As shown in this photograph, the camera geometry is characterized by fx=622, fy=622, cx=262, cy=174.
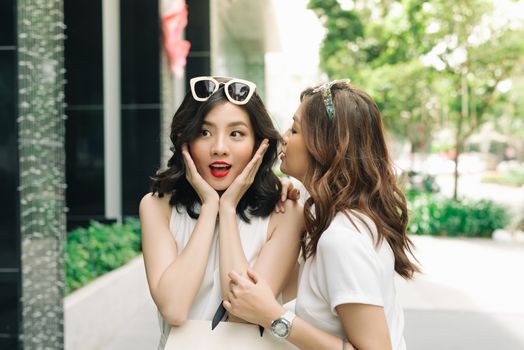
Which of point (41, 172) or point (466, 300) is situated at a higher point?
point (41, 172)

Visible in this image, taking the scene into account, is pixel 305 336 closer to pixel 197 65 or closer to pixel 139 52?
pixel 139 52

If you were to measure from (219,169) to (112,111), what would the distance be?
708 cm

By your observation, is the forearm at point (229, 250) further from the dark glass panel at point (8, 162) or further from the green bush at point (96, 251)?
the green bush at point (96, 251)

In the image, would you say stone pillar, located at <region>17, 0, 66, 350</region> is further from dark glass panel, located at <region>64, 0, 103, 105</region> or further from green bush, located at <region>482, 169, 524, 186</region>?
green bush, located at <region>482, 169, 524, 186</region>

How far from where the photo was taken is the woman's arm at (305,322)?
1.63 metres

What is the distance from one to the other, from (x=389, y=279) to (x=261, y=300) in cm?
37

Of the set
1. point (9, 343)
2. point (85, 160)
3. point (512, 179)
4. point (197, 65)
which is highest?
point (197, 65)

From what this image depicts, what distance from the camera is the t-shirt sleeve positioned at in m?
1.60

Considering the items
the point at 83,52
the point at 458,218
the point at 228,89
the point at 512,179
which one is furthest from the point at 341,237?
the point at 512,179

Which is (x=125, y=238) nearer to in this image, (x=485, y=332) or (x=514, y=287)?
(x=485, y=332)

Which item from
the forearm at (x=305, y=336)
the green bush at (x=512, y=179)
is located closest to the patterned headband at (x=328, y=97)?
the forearm at (x=305, y=336)

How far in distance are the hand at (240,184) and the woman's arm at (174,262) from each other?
0.04 metres

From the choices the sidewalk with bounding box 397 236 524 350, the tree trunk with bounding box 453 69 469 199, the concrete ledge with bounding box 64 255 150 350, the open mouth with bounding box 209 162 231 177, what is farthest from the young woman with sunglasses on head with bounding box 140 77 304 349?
the tree trunk with bounding box 453 69 469 199

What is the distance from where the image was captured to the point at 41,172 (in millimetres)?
4422
